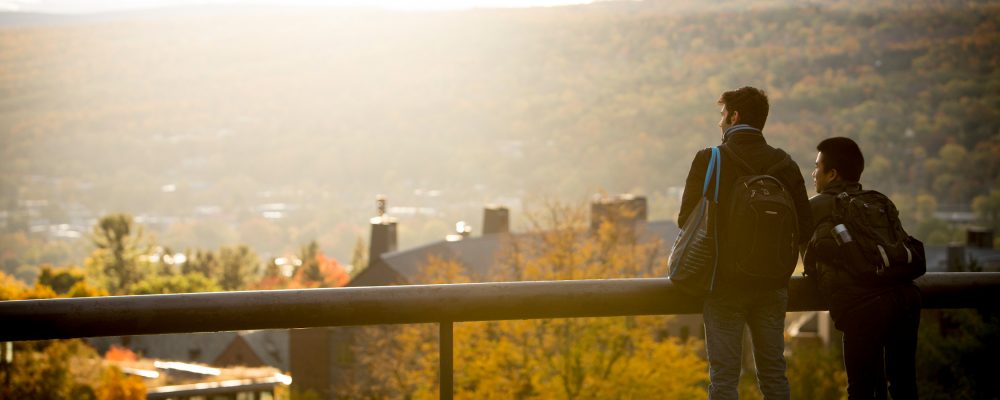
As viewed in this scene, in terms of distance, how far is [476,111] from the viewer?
171500 millimetres

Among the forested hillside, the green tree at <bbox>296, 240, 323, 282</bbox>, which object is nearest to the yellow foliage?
the green tree at <bbox>296, 240, 323, 282</bbox>

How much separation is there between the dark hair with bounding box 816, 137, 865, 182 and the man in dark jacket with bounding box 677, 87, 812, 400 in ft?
0.42

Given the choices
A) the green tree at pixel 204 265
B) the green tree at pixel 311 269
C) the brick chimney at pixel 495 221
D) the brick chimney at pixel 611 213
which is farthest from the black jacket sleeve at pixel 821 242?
the green tree at pixel 204 265

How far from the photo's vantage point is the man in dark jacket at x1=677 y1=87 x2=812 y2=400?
3627 mm

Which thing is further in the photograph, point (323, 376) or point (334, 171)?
point (334, 171)

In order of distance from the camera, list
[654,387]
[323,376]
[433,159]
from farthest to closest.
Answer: [433,159]
[323,376]
[654,387]

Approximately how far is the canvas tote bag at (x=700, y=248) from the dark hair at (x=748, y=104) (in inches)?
8.9

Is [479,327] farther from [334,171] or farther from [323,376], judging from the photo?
[334,171]

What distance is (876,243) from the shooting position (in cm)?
357

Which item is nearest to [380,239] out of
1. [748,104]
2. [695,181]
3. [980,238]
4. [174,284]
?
[980,238]

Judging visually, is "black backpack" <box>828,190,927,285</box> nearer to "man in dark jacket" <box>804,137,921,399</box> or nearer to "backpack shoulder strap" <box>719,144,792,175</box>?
"man in dark jacket" <box>804,137,921,399</box>

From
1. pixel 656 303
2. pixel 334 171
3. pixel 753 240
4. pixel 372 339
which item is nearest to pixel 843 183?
pixel 753 240

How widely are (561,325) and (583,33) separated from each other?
5400 inches

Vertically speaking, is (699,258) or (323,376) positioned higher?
(699,258)
